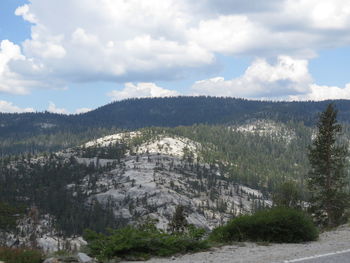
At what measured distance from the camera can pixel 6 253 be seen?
11.9 m

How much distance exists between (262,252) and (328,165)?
37575 millimetres

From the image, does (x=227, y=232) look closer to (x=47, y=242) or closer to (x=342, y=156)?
(x=342, y=156)

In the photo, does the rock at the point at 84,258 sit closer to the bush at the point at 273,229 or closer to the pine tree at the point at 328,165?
the bush at the point at 273,229

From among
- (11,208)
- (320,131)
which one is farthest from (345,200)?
(11,208)

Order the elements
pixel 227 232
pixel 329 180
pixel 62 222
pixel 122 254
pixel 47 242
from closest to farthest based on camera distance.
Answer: pixel 122 254 → pixel 227 232 → pixel 329 180 → pixel 47 242 → pixel 62 222

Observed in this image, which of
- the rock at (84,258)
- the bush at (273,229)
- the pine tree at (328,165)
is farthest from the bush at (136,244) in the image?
the pine tree at (328,165)

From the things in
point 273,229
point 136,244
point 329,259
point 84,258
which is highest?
point 329,259

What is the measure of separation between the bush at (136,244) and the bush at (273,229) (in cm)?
194

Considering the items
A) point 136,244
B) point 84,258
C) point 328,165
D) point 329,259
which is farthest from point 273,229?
point 328,165

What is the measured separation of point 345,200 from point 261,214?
37.5m

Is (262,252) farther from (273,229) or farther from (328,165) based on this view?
(328,165)

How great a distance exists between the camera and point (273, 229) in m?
15.3

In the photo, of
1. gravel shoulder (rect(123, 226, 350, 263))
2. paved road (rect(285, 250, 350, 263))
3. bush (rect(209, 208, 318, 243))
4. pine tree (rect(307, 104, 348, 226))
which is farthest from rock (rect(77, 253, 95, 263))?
pine tree (rect(307, 104, 348, 226))

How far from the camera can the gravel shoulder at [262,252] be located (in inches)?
457
